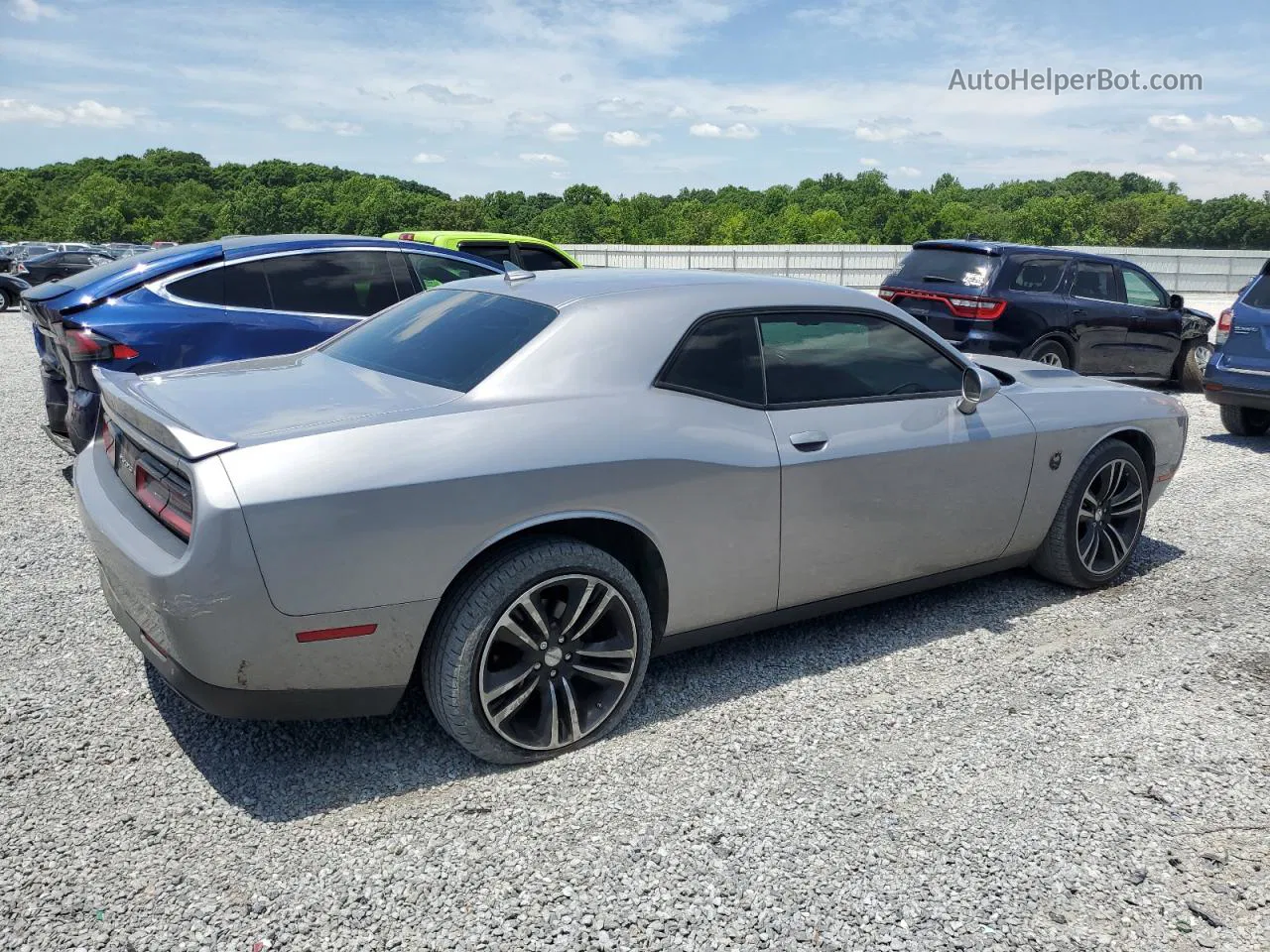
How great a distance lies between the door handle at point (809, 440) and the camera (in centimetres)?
368

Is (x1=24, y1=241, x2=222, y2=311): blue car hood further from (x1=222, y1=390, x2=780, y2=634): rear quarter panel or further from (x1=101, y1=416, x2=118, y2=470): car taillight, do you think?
(x1=222, y1=390, x2=780, y2=634): rear quarter panel

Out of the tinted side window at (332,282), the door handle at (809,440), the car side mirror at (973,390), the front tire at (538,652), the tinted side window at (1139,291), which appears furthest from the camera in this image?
the tinted side window at (1139,291)

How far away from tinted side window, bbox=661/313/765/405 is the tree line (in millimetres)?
66434

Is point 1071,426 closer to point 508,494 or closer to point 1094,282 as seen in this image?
point 508,494

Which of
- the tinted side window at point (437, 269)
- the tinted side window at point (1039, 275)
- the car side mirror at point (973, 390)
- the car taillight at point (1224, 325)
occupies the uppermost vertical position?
the tinted side window at point (437, 269)

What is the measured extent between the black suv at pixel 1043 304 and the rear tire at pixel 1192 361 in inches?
13.5

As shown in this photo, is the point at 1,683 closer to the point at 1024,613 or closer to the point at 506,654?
the point at 506,654

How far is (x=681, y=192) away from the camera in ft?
379

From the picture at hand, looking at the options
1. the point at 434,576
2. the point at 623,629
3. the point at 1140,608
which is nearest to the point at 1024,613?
the point at 1140,608

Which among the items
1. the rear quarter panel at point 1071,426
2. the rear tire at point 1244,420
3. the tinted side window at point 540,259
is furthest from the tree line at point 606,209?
the rear quarter panel at point 1071,426

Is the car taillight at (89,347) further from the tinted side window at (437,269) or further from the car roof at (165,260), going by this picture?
the tinted side window at (437,269)

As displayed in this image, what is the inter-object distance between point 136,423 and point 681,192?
11728cm

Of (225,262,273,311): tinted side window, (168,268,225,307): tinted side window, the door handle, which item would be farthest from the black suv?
(168,268,225,307): tinted side window

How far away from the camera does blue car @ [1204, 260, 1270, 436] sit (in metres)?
8.49
